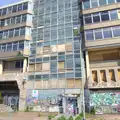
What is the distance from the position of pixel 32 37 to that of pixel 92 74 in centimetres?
1460

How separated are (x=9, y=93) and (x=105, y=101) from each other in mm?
19189

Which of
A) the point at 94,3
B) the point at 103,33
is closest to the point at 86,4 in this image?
the point at 94,3

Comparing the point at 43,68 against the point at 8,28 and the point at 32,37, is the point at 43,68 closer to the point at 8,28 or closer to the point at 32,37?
the point at 32,37

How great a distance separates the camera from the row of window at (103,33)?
27.0 metres

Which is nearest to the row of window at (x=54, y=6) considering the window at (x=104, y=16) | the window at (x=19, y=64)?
the window at (x=104, y=16)

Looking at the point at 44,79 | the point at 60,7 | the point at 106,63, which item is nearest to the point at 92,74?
the point at 106,63

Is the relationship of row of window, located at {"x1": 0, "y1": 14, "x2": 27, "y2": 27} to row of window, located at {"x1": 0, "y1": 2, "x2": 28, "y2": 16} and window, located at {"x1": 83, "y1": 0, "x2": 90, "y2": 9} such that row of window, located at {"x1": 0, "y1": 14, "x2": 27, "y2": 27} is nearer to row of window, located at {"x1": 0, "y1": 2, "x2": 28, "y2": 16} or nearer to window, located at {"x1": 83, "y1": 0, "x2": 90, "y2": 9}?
row of window, located at {"x1": 0, "y1": 2, "x2": 28, "y2": 16}

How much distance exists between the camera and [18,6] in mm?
36969

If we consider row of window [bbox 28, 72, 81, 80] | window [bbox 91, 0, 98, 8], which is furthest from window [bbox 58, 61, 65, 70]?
window [bbox 91, 0, 98, 8]

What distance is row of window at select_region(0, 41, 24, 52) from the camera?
110ft

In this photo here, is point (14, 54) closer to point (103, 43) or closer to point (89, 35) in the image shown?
point (89, 35)

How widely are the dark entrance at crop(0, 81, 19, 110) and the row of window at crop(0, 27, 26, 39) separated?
997 cm

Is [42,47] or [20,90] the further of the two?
[42,47]

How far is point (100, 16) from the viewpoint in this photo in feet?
95.2
